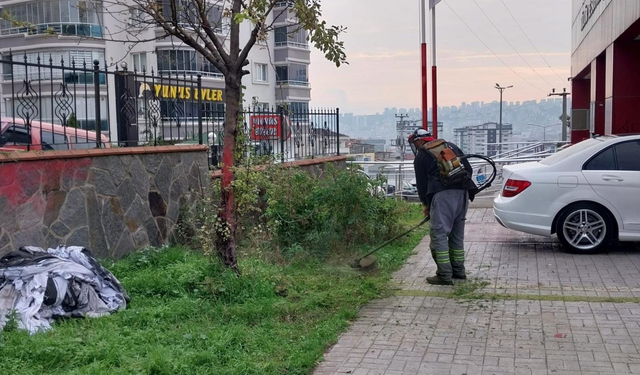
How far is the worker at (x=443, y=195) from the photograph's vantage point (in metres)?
7.77

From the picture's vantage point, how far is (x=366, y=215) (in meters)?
10.0

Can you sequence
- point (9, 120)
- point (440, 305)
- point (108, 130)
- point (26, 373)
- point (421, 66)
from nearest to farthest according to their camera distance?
point (26, 373), point (440, 305), point (9, 120), point (108, 130), point (421, 66)

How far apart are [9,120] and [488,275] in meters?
5.95

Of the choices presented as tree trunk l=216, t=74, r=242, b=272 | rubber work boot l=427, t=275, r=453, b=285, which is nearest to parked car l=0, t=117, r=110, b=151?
tree trunk l=216, t=74, r=242, b=272

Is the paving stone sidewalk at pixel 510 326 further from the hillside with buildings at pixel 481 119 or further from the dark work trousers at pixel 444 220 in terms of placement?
the hillside with buildings at pixel 481 119

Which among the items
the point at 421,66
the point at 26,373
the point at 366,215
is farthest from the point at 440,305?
the point at 421,66

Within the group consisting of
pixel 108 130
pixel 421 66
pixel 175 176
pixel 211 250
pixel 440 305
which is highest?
pixel 421 66

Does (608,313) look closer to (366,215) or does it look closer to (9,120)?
(366,215)

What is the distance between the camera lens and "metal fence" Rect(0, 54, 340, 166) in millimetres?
7492

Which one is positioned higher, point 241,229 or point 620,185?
point 620,185

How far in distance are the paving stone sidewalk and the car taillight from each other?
112 centimetres

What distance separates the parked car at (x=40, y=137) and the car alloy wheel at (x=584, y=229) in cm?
622

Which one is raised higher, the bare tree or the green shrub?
the bare tree

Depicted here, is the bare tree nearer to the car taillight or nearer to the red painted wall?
the car taillight
